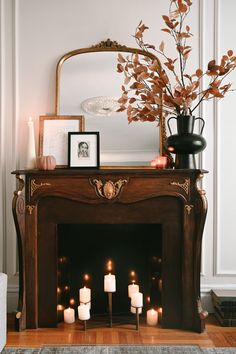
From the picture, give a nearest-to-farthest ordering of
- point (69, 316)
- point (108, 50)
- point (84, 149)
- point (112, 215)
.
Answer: point (112, 215) < point (69, 316) < point (84, 149) < point (108, 50)

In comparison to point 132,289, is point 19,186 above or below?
above

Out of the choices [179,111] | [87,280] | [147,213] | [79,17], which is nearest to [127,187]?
[147,213]

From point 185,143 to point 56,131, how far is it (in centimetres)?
90

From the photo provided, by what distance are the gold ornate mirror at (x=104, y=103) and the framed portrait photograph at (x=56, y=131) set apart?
58mm

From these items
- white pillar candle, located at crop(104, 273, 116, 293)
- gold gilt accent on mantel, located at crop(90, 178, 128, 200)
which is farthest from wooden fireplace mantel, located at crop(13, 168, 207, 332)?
white pillar candle, located at crop(104, 273, 116, 293)

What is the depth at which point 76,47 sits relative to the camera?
3113 millimetres

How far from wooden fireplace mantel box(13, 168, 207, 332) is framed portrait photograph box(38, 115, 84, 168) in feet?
1.19

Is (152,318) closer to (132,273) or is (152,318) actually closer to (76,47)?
(132,273)

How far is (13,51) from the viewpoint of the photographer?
10.3ft

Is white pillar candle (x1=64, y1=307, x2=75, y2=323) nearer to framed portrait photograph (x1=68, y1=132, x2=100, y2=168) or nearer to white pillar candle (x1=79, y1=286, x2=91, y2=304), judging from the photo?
white pillar candle (x1=79, y1=286, x2=91, y2=304)

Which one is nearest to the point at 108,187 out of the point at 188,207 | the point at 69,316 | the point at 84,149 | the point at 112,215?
the point at 112,215

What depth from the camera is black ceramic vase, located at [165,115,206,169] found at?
2.74 metres

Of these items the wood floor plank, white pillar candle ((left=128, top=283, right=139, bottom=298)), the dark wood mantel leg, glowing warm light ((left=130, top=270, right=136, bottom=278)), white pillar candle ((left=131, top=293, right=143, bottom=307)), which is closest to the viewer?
the wood floor plank

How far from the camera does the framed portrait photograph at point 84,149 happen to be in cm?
296
